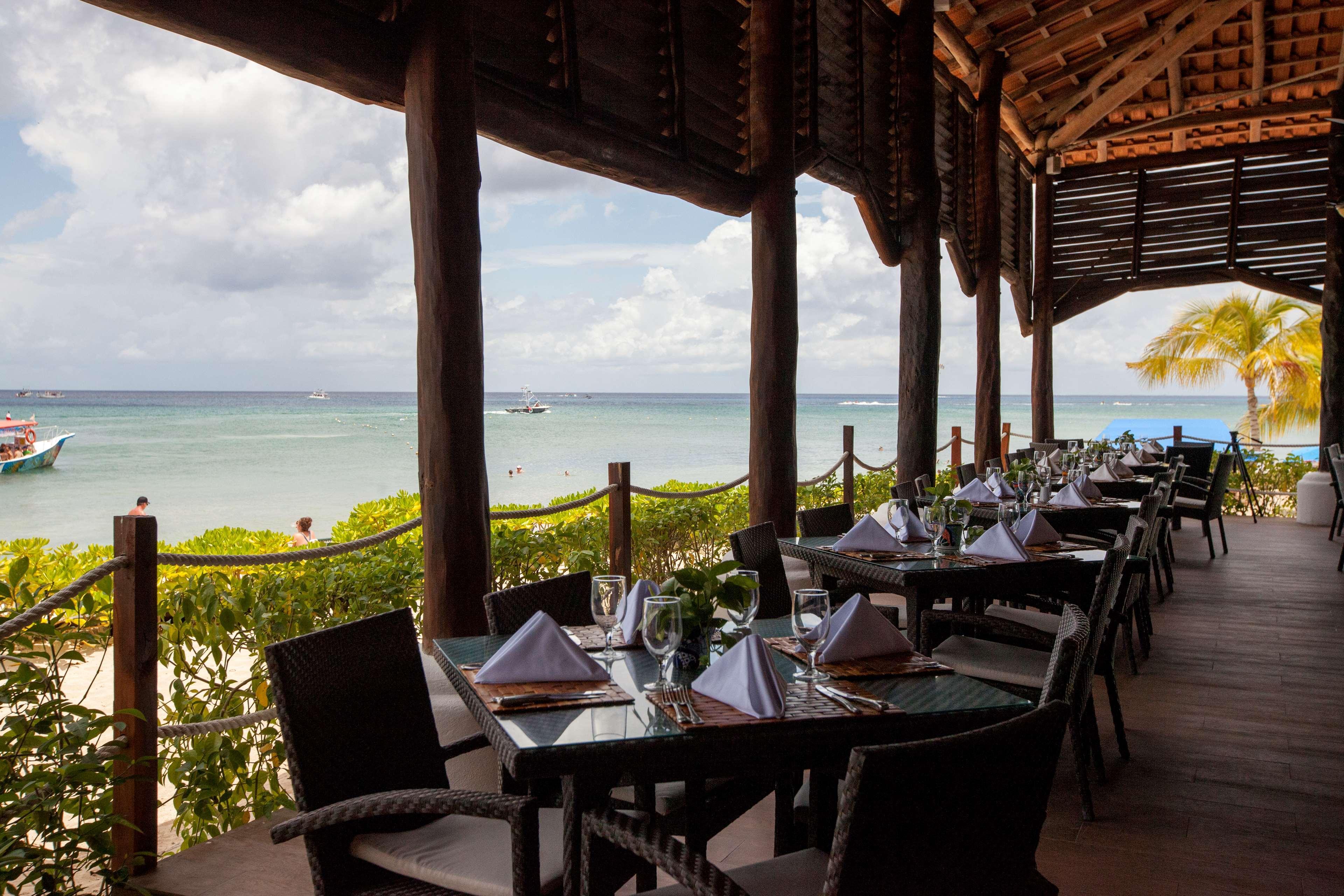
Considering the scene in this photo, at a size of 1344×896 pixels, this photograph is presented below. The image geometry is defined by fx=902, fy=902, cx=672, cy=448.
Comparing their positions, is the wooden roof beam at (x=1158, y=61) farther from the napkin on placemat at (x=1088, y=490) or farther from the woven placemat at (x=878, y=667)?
the woven placemat at (x=878, y=667)

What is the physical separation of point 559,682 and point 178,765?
1.43 m

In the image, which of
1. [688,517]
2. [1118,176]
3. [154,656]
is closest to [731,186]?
[688,517]

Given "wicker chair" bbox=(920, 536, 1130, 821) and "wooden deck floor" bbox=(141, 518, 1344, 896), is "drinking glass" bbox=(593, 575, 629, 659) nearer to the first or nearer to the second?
"wooden deck floor" bbox=(141, 518, 1344, 896)

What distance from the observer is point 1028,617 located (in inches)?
140

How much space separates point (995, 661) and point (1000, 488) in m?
2.19

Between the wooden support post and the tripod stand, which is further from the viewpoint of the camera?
the tripod stand

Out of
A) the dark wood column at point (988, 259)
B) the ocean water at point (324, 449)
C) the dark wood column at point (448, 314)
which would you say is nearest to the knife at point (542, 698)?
the dark wood column at point (448, 314)

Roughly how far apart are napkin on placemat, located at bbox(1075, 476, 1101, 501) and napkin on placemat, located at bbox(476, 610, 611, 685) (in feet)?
12.8

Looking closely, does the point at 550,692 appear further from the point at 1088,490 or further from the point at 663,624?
the point at 1088,490

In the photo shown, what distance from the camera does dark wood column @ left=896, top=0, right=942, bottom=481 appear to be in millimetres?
6609

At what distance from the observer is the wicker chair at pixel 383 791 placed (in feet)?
4.85

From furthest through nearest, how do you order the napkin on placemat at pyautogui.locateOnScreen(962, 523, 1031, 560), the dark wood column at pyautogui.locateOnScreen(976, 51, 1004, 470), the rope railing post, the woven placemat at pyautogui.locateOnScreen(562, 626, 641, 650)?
the dark wood column at pyautogui.locateOnScreen(976, 51, 1004, 470)
the rope railing post
the napkin on placemat at pyautogui.locateOnScreen(962, 523, 1031, 560)
the woven placemat at pyautogui.locateOnScreen(562, 626, 641, 650)

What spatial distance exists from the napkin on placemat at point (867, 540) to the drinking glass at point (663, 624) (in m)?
1.76

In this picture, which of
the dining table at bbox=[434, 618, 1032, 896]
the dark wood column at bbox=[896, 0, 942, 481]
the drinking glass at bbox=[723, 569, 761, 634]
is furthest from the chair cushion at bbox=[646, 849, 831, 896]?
the dark wood column at bbox=[896, 0, 942, 481]
